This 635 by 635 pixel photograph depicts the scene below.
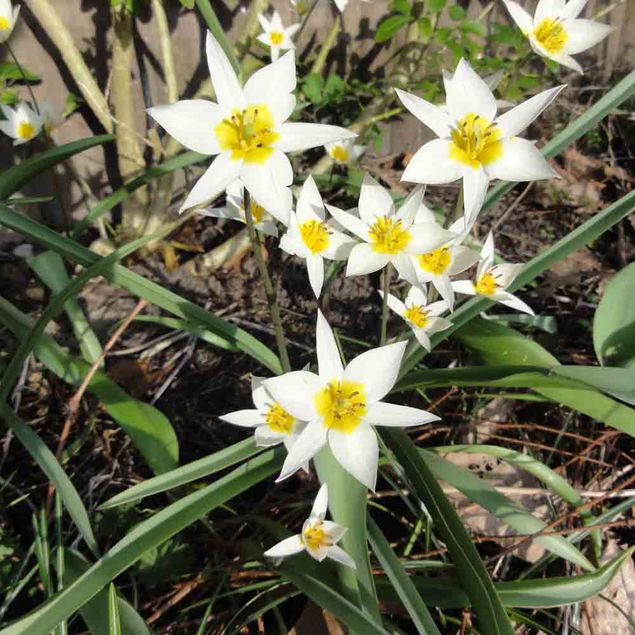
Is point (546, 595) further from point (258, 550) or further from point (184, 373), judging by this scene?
point (184, 373)

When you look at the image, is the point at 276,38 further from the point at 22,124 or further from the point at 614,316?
the point at 614,316

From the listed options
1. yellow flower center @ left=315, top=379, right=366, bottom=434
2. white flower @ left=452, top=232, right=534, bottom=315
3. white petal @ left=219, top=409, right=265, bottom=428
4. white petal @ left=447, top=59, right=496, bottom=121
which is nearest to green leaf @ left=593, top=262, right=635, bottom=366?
white flower @ left=452, top=232, right=534, bottom=315

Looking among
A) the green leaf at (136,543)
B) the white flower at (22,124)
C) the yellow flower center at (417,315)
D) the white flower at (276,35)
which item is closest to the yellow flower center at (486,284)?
the yellow flower center at (417,315)

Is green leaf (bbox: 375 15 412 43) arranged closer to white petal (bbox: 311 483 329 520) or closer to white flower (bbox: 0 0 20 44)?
white flower (bbox: 0 0 20 44)

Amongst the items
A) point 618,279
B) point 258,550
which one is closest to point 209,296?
point 258,550

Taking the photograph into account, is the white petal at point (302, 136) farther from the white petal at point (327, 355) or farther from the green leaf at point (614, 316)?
the green leaf at point (614, 316)
